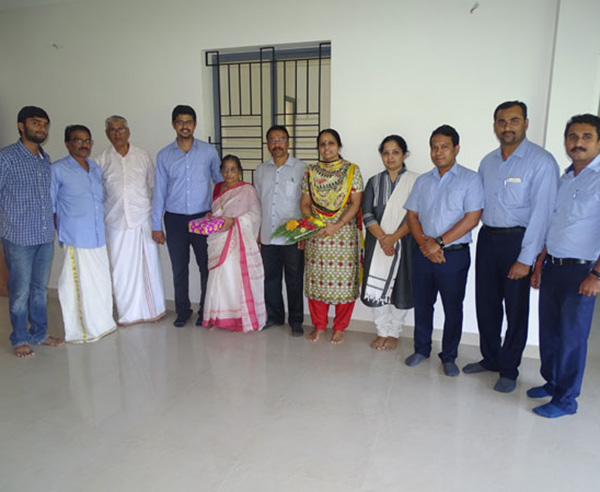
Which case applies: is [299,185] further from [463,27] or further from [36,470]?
[36,470]

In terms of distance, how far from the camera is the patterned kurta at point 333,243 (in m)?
3.33

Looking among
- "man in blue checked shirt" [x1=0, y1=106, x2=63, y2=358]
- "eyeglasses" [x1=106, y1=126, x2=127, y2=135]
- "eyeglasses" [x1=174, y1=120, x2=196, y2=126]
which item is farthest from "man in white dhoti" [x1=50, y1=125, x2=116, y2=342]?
"eyeglasses" [x1=174, y1=120, x2=196, y2=126]

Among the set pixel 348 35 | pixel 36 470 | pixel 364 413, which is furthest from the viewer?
pixel 348 35

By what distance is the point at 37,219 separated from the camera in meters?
3.25

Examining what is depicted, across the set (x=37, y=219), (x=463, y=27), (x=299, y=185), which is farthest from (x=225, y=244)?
(x=463, y=27)

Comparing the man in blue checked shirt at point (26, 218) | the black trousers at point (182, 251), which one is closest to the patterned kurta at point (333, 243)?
the black trousers at point (182, 251)

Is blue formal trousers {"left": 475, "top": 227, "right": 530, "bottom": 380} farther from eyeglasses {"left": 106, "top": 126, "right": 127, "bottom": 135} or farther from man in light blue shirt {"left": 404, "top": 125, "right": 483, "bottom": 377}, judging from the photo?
eyeglasses {"left": 106, "top": 126, "right": 127, "bottom": 135}

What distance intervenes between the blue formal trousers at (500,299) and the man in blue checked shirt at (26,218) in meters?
3.01

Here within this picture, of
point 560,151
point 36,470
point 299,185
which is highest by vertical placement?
point 560,151

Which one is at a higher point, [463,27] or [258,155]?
[463,27]

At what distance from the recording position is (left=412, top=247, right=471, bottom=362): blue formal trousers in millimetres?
2898

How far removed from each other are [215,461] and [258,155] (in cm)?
281

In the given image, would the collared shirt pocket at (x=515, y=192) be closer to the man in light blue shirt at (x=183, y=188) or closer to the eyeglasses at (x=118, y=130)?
the man in light blue shirt at (x=183, y=188)

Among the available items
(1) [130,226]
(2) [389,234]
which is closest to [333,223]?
(2) [389,234]
